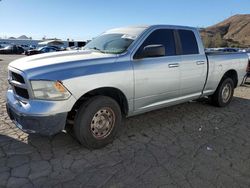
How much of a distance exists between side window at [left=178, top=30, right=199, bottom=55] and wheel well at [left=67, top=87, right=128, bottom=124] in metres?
1.78

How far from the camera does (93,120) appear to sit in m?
3.74

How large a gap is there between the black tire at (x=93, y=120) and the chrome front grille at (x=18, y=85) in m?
0.80

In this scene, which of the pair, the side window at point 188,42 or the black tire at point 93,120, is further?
the side window at point 188,42

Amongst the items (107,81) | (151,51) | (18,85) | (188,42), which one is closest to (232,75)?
(188,42)

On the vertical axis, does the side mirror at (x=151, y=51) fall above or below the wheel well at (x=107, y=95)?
above

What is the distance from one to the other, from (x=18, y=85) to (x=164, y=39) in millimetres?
2756

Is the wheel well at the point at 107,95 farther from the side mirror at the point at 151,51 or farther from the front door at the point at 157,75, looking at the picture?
the side mirror at the point at 151,51

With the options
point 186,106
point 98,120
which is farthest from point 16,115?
point 186,106

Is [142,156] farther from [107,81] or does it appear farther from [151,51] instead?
[151,51]

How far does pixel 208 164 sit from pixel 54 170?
2162 mm

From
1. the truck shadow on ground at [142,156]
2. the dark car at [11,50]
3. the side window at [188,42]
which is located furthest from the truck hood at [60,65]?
the dark car at [11,50]

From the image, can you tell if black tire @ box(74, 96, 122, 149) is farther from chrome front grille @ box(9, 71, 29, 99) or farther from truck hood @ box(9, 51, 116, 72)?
chrome front grille @ box(9, 71, 29, 99)

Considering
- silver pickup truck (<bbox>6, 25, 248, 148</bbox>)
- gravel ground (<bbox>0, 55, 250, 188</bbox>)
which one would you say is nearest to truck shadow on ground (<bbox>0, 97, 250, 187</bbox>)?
gravel ground (<bbox>0, 55, 250, 188</bbox>)

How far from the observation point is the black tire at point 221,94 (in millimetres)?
6293
